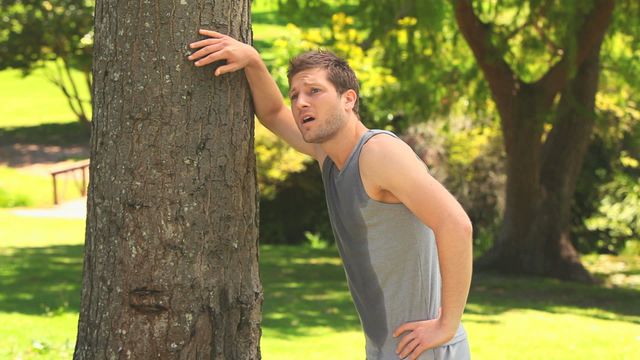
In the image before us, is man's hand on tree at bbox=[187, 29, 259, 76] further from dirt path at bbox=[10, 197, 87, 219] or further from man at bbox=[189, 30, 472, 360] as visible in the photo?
dirt path at bbox=[10, 197, 87, 219]

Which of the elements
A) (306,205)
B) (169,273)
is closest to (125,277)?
(169,273)

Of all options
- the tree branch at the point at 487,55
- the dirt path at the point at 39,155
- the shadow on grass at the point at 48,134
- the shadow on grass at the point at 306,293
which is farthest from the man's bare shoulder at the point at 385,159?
the shadow on grass at the point at 48,134

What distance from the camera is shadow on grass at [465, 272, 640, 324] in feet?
42.4

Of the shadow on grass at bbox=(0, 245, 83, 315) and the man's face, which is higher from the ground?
the man's face

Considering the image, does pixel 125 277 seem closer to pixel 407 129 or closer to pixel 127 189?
pixel 127 189

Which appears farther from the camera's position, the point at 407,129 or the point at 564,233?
the point at 407,129

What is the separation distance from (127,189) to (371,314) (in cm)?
102

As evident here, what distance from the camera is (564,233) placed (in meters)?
16.6

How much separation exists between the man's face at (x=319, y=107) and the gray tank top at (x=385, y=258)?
0.41ft

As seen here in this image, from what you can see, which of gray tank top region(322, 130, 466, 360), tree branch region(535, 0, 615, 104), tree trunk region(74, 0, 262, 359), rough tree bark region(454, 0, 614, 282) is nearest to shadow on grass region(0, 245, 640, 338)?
rough tree bark region(454, 0, 614, 282)

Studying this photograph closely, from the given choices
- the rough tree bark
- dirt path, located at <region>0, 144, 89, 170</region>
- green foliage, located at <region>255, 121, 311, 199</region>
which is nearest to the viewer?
the rough tree bark

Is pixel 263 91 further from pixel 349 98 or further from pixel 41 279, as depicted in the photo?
pixel 41 279

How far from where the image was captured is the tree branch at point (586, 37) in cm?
1448

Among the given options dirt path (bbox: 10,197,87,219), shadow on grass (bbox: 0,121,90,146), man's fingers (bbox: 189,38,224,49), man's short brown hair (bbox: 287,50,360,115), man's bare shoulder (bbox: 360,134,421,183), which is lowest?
dirt path (bbox: 10,197,87,219)
